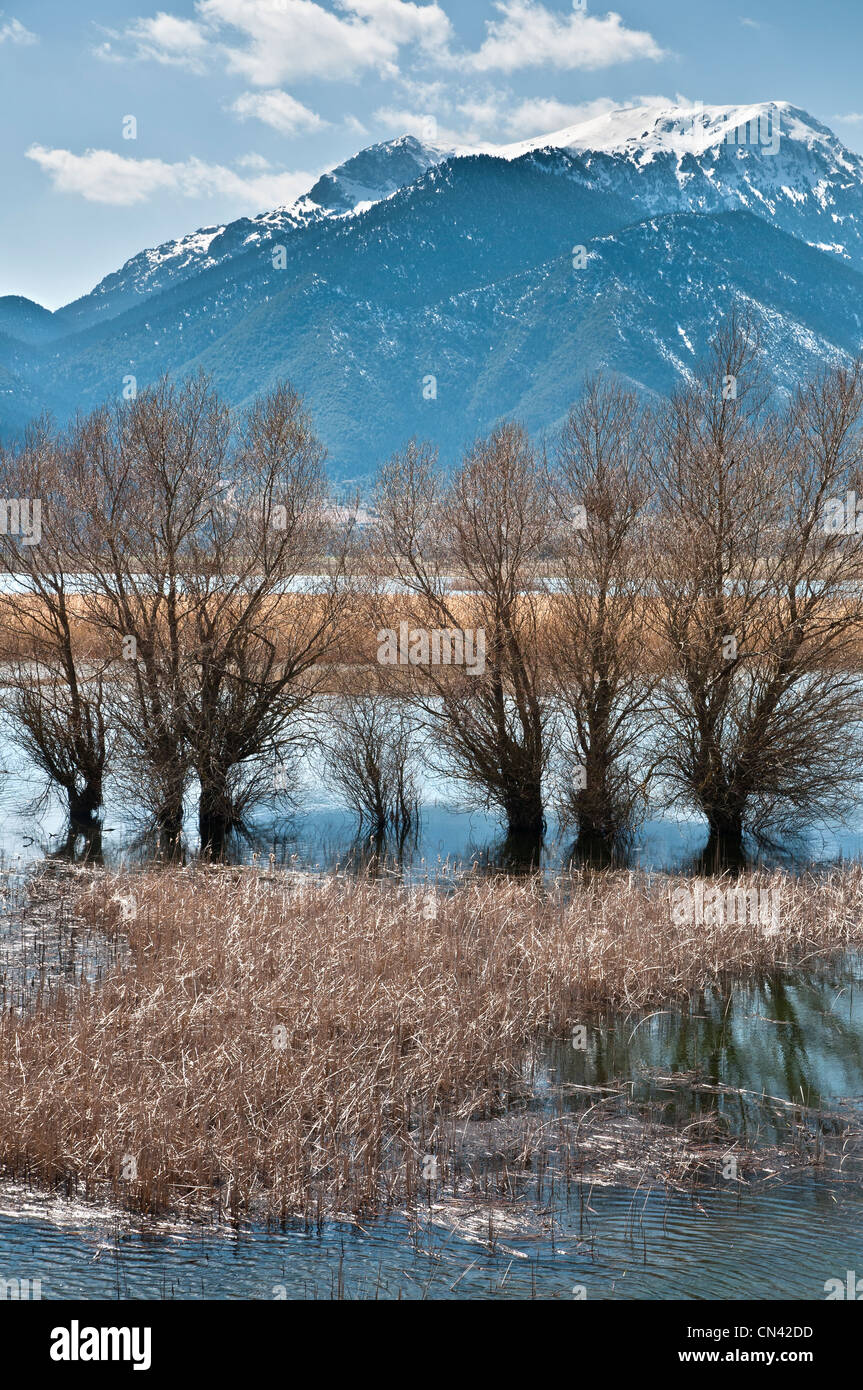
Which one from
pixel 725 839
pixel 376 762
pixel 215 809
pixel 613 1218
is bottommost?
pixel 613 1218

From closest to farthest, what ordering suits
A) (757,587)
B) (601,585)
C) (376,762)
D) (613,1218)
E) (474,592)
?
(613,1218), (601,585), (757,587), (474,592), (376,762)

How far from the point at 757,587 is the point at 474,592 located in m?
→ 5.67

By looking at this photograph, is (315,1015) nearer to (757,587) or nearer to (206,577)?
(206,577)

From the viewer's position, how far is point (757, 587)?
23.1m

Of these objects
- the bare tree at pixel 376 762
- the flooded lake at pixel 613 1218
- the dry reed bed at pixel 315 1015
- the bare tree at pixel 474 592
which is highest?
the bare tree at pixel 474 592

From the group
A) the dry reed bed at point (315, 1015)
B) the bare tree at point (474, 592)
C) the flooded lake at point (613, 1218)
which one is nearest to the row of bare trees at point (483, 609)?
the bare tree at point (474, 592)

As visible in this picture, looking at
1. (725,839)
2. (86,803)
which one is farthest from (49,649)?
(725,839)

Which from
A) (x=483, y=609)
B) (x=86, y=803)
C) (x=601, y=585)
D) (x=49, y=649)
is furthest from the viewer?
(x=86, y=803)

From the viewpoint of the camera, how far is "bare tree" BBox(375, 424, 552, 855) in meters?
23.5

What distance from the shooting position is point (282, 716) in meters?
25.5

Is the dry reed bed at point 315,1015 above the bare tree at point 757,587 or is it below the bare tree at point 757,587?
below

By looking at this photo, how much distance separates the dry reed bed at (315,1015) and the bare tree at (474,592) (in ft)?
21.0

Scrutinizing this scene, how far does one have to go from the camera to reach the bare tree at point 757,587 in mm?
22656

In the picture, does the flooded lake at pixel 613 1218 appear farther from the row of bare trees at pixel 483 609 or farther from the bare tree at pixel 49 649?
the bare tree at pixel 49 649
